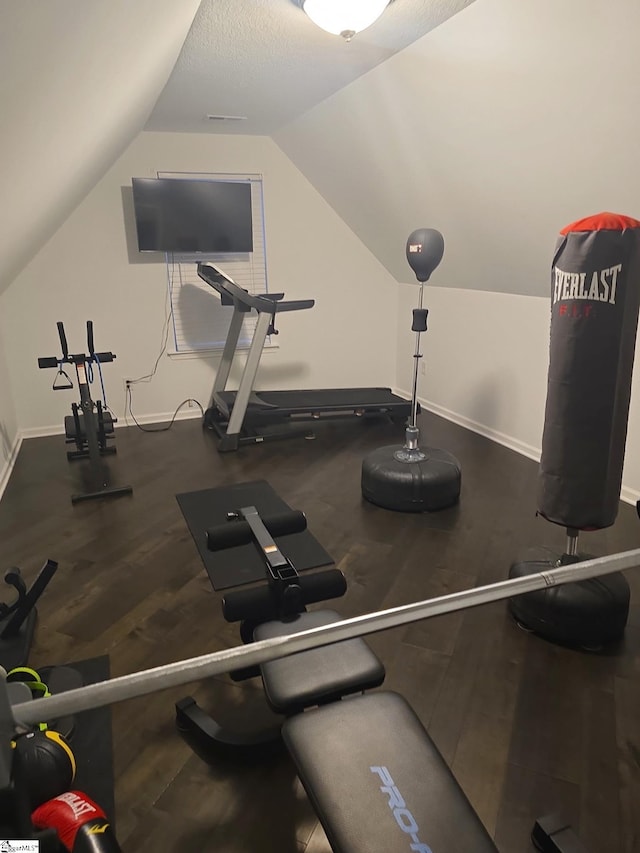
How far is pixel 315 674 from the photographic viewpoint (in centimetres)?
144

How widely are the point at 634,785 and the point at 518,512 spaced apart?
1713 mm

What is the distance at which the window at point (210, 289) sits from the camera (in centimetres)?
482

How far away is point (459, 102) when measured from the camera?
2963 millimetres

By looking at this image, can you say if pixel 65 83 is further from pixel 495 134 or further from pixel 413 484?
pixel 413 484

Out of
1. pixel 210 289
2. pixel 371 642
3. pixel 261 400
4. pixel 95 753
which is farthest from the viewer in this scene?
pixel 210 289

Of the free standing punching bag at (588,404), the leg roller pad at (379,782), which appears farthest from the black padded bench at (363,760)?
the free standing punching bag at (588,404)

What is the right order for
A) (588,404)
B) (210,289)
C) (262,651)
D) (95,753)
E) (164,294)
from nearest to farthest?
(262,651) < (95,753) < (588,404) < (164,294) < (210,289)

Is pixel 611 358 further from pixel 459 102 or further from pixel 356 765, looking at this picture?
pixel 459 102

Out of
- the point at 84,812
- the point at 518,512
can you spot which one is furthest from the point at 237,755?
the point at 518,512

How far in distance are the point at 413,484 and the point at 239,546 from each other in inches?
50.5

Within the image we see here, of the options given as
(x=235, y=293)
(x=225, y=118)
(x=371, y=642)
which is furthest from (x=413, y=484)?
(x=225, y=118)

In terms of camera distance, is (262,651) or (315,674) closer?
(262,651)

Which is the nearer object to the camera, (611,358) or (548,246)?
(611,358)

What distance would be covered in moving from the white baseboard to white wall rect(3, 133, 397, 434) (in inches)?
32.0
